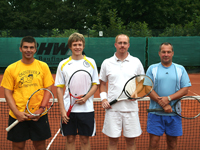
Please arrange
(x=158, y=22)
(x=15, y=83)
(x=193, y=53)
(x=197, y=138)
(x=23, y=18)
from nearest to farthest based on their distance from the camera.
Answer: (x=15, y=83)
(x=197, y=138)
(x=193, y=53)
(x=158, y=22)
(x=23, y=18)

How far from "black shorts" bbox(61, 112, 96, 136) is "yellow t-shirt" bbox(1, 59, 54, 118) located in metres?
0.44

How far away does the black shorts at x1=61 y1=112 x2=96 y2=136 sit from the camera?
115 inches

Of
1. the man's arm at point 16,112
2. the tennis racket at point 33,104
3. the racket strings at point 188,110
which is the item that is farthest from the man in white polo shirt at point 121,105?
the man's arm at point 16,112

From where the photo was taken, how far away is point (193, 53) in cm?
1352

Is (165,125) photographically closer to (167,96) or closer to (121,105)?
(167,96)

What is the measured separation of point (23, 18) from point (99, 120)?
1001 inches

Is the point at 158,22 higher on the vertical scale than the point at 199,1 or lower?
lower

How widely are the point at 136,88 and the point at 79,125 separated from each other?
834 mm

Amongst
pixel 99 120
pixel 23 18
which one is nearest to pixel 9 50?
pixel 99 120

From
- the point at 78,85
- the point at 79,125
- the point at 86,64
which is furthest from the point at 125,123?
→ the point at 86,64

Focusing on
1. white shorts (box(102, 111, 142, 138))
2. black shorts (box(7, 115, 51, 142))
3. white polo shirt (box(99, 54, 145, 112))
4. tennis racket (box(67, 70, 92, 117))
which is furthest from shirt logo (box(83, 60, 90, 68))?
black shorts (box(7, 115, 51, 142))

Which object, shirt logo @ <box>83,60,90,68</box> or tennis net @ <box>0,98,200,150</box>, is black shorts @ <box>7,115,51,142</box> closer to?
shirt logo @ <box>83,60,90,68</box>

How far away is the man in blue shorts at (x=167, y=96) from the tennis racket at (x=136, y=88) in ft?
0.33

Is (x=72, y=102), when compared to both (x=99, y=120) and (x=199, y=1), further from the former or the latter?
(x=199, y=1)
